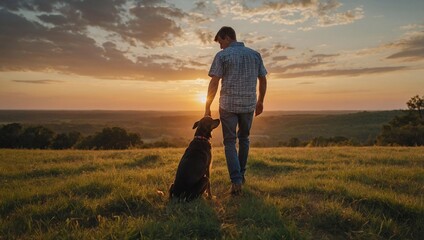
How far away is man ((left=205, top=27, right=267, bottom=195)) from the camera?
612cm

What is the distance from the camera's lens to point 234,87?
614 cm

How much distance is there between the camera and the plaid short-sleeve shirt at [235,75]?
241 inches

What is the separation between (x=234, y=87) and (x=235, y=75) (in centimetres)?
22

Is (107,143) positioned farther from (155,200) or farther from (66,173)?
(155,200)

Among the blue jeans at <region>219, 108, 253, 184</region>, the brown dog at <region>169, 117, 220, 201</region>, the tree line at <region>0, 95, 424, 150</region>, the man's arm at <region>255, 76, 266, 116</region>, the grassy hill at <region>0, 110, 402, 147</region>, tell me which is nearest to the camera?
the brown dog at <region>169, 117, 220, 201</region>

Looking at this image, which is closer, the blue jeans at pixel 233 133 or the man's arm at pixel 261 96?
the blue jeans at pixel 233 133

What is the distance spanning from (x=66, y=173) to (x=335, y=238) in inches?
286

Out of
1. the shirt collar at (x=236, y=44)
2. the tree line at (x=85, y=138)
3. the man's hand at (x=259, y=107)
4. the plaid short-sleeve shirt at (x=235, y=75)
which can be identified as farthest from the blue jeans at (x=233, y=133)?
the tree line at (x=85, y=138)

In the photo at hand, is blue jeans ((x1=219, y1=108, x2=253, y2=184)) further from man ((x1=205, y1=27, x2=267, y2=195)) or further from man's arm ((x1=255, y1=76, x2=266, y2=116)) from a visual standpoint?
man's arm ((x1=255, y1=76, x2=266, y2=116))

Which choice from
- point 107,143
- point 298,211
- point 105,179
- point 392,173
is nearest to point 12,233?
→ point 105,179

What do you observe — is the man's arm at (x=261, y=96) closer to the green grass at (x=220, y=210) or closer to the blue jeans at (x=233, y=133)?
the blue jeans at (x=233, y=133)

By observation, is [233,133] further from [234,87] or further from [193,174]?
[193,174]

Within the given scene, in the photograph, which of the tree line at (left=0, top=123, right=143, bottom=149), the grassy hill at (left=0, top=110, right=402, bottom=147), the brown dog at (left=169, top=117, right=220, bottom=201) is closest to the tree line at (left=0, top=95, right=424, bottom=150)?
the tree line at (left=0, top=123, right=143, bottom=149)

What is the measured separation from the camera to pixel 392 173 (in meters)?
8.16
